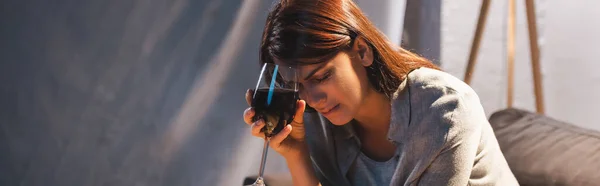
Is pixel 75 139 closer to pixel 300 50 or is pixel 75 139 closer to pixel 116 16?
pixel 116 16

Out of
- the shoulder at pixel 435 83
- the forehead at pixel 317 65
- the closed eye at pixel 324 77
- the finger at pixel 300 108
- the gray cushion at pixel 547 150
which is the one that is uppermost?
the forehead at pixel 317 65

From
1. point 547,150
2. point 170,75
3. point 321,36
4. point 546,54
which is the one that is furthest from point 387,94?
point 546,54

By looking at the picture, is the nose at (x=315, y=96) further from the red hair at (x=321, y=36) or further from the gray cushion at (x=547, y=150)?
the gray cushion at (x=547, y=150)

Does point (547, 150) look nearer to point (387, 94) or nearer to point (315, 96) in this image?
point (387, 94)

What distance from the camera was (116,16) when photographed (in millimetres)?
2068

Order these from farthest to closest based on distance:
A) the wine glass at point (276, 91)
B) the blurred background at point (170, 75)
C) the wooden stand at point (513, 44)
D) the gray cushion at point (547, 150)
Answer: the wooden stand at point (513, 44) → the blurred background at point (170, 75) → the gray cushion at point (547, 150) → the wine glass at point (276, 91)

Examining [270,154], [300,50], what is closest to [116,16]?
[270,154]

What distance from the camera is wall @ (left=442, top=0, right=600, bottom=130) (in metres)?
2.33

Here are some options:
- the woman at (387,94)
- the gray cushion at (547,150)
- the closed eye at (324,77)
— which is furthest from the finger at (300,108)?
the gray cushion at (547,150)

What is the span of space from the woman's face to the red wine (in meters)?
0.05

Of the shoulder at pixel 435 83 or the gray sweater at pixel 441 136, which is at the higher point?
the shoulder at pixel 435 83

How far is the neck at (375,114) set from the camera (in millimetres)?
1454

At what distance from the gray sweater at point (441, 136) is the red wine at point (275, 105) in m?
0.22

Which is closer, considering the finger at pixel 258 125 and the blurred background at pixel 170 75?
the finger at pixel 258 125
